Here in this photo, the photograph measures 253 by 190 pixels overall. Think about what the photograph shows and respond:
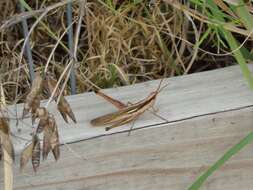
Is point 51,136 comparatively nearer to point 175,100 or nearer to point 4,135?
point 4,135

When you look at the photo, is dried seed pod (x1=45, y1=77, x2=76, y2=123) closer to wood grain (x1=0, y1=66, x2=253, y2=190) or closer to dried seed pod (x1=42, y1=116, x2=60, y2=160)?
dried seed pod (x1=42, y1=116, x2=60, y2=160)

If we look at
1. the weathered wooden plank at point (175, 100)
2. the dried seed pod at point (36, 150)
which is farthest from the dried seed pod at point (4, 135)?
the weathered wooden plank at point (175, 100)

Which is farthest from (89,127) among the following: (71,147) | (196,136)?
(196,136)

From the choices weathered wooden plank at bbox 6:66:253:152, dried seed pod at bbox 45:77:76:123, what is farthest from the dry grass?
dried seed pod at bbox 45:77:76:123

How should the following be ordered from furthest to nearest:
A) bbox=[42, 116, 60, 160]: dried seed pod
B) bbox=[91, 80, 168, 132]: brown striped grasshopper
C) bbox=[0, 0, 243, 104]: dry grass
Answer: bbox=[0, 0, 243, 104]: dry grass → bbox=[91, 80, 168, 132]: brown striped grasshopper → bbox=[42, 116, 60, 160]: dried seed pod

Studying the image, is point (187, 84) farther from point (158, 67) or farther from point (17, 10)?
point (17, 10)

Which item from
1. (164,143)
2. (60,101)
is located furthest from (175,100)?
(60,101)
